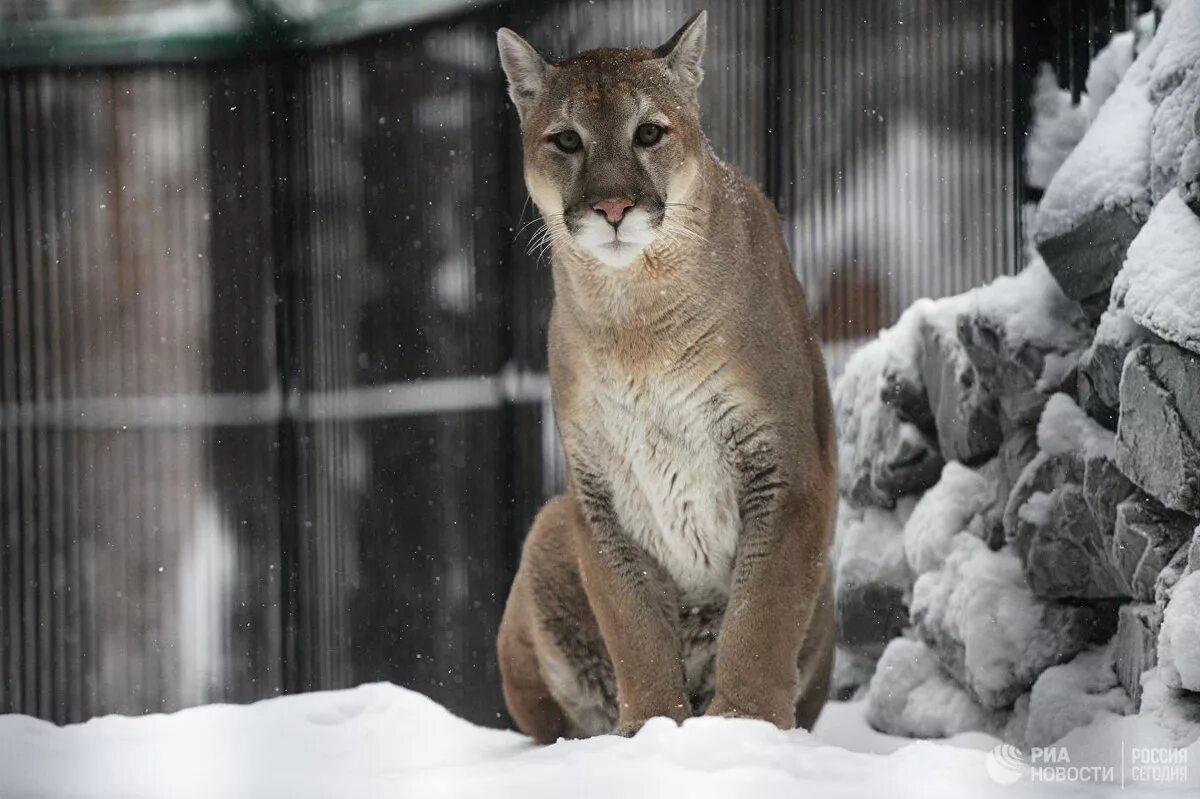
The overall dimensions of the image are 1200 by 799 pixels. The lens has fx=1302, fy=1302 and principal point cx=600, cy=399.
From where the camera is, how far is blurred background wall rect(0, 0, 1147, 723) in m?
4.13

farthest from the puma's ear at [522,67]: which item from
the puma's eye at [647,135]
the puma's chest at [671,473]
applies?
the puma's chest at [671,473]

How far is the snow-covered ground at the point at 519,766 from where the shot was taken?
2.02 metres

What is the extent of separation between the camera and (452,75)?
15.2 feet

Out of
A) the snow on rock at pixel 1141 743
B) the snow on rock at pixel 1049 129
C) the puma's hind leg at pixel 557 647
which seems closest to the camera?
the snow on rock at pixel 1141 743

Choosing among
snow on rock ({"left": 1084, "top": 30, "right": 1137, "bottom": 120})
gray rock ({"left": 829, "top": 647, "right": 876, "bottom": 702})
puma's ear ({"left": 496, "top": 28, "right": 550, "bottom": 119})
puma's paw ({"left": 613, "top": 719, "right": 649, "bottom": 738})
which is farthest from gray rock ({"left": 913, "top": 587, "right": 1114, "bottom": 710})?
puma's ear ({"left": 496, "top": 28, "right": 550, "bottom": 119})

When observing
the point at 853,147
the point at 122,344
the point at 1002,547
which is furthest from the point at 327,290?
the point at 1002,547

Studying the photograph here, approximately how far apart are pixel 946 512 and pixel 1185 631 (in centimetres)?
126

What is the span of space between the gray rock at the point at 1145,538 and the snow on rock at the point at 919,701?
0.71 m

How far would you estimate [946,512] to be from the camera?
400 centimetres

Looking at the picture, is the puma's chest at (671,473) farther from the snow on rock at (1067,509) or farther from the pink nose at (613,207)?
the snow on rock at (1067,509)

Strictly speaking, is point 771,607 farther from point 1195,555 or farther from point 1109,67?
point 1109,67

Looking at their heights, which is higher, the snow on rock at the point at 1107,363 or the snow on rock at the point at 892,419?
the snow on rock at the point at 1107,363

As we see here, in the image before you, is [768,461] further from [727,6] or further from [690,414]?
[727,6]

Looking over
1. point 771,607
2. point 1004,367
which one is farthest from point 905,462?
point 771,607
